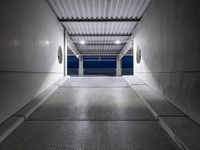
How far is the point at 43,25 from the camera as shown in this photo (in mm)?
6031

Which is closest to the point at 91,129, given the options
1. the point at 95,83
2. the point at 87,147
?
the point at 87,147

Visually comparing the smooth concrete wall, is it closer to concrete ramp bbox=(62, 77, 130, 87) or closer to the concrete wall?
concrete ramp bbox=(62, 77, 130, 87)

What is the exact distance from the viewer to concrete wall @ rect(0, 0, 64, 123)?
3.38m

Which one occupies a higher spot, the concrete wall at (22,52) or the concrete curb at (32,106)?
the concrete wall at (22,52)

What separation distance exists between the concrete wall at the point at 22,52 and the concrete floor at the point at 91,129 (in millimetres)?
593

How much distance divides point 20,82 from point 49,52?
2981mm

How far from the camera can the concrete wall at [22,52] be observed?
3.38m

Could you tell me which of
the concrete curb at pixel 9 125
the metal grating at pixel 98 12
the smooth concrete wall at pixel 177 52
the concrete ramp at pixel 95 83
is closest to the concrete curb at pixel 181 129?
the smooth concrete wall at pixel 177 52

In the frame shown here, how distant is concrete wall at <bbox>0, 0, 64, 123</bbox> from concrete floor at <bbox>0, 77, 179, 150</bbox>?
59cm

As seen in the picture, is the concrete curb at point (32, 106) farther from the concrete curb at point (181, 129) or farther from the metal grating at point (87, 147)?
the concrete curb at point (181, 129)

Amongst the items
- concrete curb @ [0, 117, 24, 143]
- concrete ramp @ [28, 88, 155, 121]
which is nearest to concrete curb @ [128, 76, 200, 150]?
concrete ramp @ [28, 88, 155, 121]

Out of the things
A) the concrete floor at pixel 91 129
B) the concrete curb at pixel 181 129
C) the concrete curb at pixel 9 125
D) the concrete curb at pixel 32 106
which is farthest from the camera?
the concrete curb at pixel 32 106

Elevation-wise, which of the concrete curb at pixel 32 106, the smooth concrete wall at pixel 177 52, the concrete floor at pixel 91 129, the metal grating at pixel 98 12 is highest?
the metal grating at pixel 98 12

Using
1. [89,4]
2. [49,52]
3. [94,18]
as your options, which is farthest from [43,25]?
[94,18]
